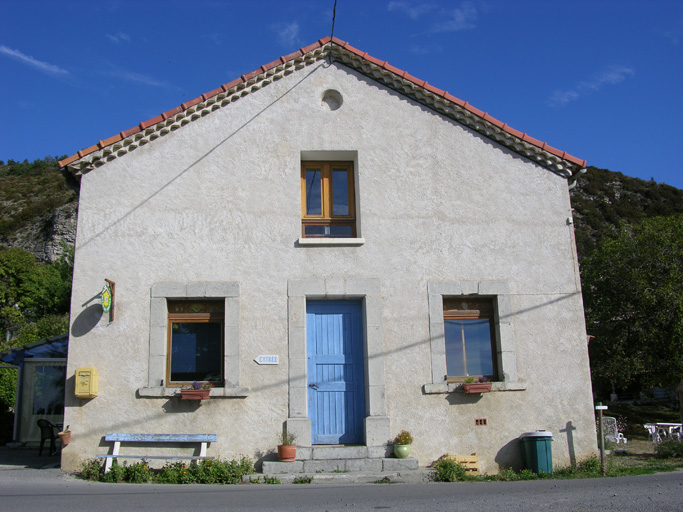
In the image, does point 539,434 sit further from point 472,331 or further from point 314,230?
point 314,230

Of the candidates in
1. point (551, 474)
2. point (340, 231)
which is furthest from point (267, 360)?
point (551, 474)

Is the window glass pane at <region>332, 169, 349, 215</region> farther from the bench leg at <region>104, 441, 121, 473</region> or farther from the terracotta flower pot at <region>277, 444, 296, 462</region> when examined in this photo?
the bench leg at <region>104, 441, 121, 473</region>

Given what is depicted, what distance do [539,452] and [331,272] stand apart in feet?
14.3

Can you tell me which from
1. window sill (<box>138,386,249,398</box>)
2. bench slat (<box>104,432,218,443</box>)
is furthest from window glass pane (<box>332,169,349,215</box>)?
bench slat (<box>104,432,218,443</box>)

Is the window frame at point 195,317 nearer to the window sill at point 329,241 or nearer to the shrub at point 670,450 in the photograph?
the window sill at point 329,241

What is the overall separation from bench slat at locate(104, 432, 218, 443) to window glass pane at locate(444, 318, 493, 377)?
4.13 meters

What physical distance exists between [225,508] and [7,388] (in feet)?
49.6

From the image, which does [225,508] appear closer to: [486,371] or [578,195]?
[486,371]

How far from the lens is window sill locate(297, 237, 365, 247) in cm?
1013

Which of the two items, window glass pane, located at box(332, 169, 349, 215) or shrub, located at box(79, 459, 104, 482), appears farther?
window glass pane, located at box(332, 169, 349, 215)

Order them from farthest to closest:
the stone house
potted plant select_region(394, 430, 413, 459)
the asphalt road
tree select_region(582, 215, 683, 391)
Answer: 1. tree select_region(582, 215, 683, 391)
2. the stone house
3. potted plant select_region(394, 430, 413, 459)
4. the asphalt road

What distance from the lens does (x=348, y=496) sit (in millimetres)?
7574

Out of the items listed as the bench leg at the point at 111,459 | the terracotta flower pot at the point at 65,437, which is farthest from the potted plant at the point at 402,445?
the terracotta flower pot at the point at 65,437

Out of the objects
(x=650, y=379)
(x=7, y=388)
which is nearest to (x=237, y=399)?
(x=7, y=388)
